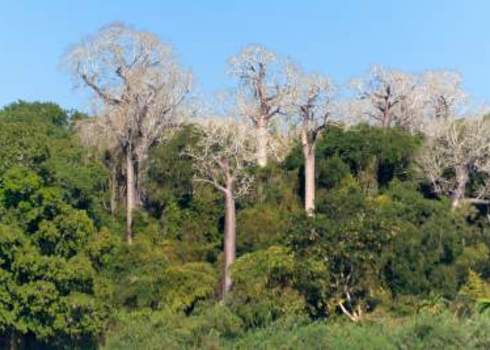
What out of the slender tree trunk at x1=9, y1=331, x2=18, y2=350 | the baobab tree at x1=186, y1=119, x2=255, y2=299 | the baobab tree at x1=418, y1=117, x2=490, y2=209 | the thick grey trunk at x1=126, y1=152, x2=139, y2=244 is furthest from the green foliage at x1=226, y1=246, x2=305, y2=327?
the baobab tree at x1=418, y1=117, x2=490, y2=209

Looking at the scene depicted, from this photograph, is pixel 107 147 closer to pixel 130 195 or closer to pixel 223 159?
pixel 130 195

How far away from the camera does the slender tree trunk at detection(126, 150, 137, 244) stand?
111 ft

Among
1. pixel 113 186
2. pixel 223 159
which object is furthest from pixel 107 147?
pixel 223 159

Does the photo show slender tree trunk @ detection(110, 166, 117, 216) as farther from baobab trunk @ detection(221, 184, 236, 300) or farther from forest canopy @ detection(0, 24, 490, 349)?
baobab trunk @ detection(221, 184, 236, 300)

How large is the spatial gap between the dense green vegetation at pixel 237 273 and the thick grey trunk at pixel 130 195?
0.26 meters

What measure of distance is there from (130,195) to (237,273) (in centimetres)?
611

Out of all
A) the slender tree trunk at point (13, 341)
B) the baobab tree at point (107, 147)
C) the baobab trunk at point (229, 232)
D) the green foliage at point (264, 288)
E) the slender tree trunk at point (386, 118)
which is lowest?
the slender tree trunk at point (13, 341)

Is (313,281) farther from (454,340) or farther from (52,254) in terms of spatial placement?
(52,254)

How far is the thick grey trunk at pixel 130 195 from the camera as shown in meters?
33.9

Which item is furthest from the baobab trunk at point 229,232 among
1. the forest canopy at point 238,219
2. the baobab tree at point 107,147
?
the baobab tree at point 107,147

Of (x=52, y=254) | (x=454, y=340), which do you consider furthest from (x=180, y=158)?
(x=454, y=340)

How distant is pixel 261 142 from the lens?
36.5 meters

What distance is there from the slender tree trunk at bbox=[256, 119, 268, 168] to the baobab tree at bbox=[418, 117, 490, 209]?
4.83 m

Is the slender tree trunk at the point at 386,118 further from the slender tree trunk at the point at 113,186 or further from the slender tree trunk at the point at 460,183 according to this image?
the slender tree trunk at the point at 113,186
